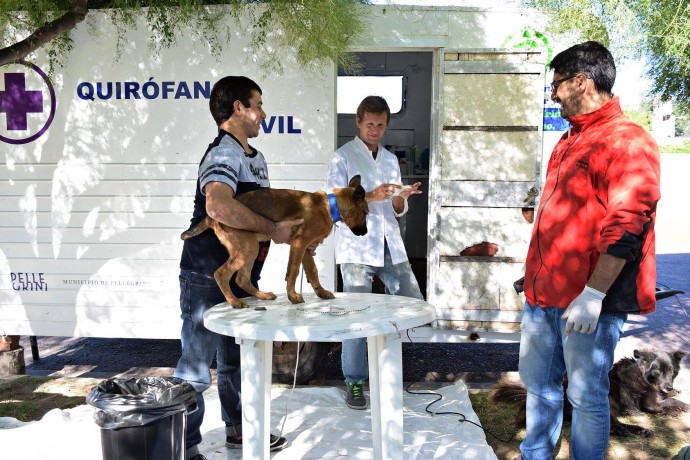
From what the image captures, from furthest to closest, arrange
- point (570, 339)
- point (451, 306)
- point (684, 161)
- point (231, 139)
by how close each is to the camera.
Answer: point (684, 161), point (451, 306), point (231, 139), point (570, 339)

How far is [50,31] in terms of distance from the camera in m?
4.49

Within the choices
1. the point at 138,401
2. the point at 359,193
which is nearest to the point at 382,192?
the point at 359,193

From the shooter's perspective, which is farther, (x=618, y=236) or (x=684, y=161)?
(x=684, y=161)

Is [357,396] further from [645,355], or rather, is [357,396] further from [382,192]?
[645,355]

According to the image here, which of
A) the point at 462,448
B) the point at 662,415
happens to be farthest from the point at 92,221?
the point at 662,415

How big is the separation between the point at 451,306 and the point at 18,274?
140 inches

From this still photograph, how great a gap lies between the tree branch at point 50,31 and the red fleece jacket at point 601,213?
354 cm

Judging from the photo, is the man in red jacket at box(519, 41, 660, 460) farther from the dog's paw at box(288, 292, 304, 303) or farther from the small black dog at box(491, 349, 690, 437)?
the small black dog at box(491, 349, 690, 437)

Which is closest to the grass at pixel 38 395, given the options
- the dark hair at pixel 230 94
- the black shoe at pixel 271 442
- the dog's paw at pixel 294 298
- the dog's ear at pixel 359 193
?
the black shoe at pixel 271 442

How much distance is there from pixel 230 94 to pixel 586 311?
1.98 m

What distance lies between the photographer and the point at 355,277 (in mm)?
4367

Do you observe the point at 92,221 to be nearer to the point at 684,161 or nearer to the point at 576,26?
the point at 576,26

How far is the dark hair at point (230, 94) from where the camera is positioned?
3.21 metres

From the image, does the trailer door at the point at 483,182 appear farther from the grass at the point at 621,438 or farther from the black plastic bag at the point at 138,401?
the black plastic bag at the point at 138,401
